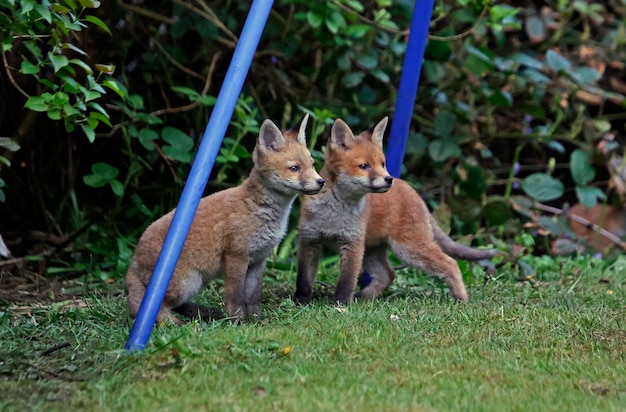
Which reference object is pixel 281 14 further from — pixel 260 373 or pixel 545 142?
pixel 260 373

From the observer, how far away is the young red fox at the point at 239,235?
17.0 feet

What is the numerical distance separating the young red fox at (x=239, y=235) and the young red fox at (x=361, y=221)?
53 cm

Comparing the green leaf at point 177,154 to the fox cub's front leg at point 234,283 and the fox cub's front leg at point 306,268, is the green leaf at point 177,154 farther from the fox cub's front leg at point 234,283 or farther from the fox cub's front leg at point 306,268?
the fox cub's front leg at point 234,283

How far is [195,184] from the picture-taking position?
4504mm

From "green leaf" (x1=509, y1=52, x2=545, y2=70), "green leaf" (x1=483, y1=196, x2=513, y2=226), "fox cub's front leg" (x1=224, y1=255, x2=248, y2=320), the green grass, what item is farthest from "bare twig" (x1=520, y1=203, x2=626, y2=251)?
"fox cub's front leg" (x1=224, y1=255, x2=248, y2=320)

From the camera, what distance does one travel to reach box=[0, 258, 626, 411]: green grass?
3.74m

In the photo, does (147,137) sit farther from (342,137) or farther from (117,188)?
(342,137)

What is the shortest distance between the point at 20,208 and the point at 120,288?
156 cm

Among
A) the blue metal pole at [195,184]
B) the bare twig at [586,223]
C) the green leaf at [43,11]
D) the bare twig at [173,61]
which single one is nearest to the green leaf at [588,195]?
the bare twig at [586,223]

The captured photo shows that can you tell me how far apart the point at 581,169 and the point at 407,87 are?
3094mm

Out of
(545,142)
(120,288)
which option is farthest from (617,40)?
(120,288)

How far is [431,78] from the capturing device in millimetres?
8320

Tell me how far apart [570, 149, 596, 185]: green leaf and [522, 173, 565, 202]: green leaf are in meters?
0.25

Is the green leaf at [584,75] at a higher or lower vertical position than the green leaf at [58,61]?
lower
